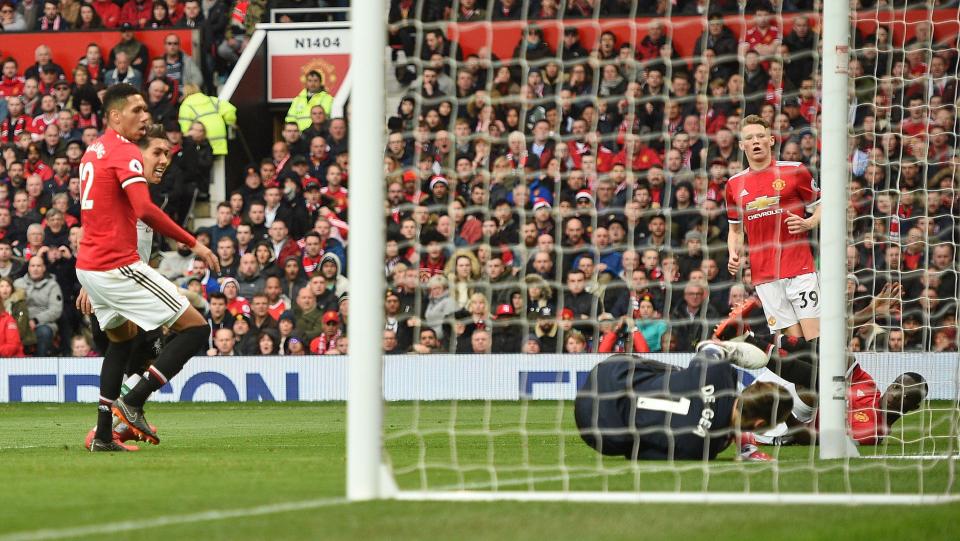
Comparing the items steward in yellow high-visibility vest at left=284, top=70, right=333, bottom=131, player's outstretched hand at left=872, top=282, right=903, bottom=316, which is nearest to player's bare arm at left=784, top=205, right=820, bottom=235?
player's outstretched hand at left=872, top=282, right=903, bottom=316

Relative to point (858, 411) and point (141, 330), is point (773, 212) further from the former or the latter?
point (141, 330)

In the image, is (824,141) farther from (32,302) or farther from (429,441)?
(32,302)

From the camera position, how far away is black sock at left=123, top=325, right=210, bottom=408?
8.66 meters

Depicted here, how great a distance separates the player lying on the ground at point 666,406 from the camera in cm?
758

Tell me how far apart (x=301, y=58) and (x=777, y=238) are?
12.8 m

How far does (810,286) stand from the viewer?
9.51m

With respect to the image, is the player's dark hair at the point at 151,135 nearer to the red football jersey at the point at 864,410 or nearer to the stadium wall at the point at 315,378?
the red football jersey at the point at 864,410

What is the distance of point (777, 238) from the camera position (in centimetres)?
959

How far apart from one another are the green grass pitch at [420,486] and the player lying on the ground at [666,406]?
161 mm

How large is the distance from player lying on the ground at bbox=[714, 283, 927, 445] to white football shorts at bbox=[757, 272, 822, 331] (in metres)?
0.19

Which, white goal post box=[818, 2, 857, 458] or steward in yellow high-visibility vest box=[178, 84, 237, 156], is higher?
steward in yellow high-visibility vest box=[178, 84, 237, 156]

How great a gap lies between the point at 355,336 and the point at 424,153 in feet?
15.5

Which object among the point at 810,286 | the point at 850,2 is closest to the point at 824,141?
the point at 850,2

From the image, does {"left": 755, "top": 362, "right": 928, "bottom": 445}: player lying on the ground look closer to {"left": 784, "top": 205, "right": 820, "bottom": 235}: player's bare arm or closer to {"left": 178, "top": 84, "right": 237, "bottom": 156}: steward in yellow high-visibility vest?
{"left": 784, "top": 205, "right": 820, "bottom": 235}: player's bare arm
